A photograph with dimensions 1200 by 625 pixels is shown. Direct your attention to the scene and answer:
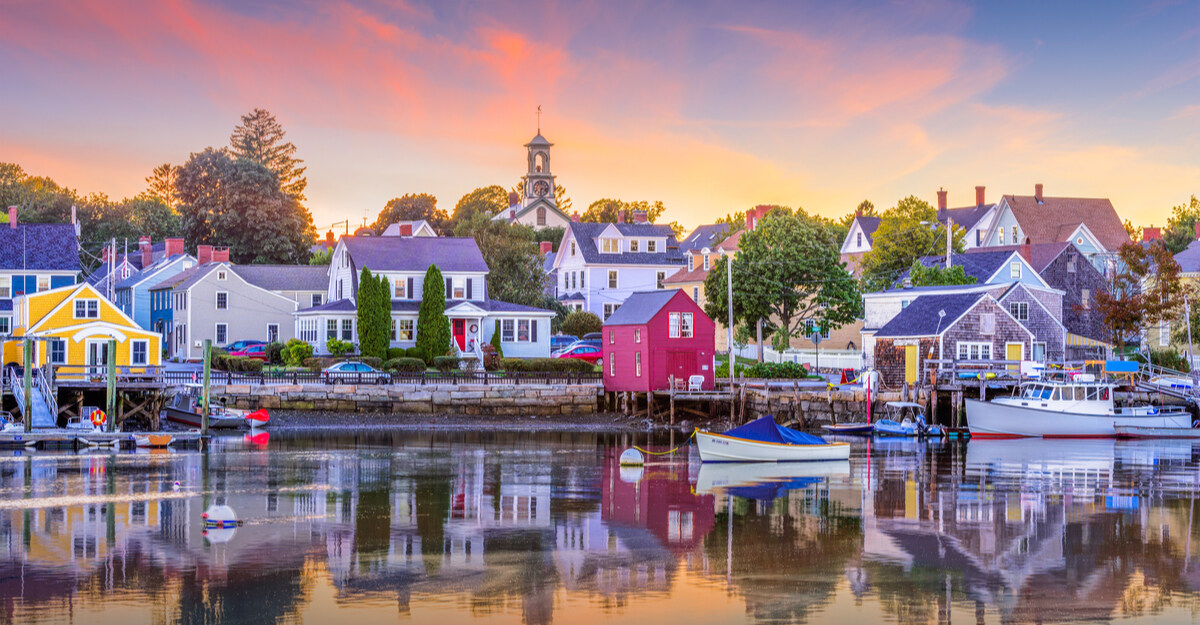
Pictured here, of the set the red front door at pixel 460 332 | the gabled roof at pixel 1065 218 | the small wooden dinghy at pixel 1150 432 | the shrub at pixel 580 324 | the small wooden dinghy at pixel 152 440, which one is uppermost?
the gabled roof at pixel 1065 218

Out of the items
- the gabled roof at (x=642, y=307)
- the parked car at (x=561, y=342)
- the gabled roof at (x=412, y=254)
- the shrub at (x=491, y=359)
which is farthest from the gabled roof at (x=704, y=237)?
the gabled roof at (x=642, y=307)

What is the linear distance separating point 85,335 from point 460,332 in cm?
2195

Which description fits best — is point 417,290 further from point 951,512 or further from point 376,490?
point 951,512

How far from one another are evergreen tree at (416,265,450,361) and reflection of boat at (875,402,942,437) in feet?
86.3

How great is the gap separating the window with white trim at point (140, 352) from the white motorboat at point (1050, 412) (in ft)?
128

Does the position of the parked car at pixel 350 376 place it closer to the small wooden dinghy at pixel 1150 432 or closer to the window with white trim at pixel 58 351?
the window with white trim at pixel 58 351

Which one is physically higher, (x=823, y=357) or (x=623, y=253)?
(x=623, y=253)

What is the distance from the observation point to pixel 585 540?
28516mm

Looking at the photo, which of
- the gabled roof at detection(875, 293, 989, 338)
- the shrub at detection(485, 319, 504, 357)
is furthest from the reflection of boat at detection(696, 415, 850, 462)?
the shrub at detection(485, 319, 504, 357)

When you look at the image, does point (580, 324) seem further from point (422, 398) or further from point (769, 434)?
point (769, 434)

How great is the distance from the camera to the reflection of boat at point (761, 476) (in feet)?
124

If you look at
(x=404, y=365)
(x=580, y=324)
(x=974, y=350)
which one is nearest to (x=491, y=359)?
(x=404, y=365)

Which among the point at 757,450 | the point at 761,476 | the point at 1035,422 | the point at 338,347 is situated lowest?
the point at 761,476

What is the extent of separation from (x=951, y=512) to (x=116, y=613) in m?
21.0
